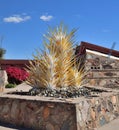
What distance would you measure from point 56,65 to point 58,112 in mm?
2140

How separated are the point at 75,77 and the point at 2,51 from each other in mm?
21902

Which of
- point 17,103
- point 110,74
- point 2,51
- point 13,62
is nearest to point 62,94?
point 17,103

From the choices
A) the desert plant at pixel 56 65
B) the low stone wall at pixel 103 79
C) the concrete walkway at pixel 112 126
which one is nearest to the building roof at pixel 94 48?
the low stone wall at pixel 103 79

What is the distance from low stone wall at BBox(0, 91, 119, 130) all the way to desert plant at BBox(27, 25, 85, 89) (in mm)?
1186

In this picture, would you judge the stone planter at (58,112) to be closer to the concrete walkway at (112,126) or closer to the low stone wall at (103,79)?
the concrete walkway at (112,126)

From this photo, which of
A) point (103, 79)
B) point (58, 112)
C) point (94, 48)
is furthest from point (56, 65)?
point (94, 48)

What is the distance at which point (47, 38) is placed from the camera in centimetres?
840

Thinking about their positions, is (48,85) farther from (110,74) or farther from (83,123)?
(110,74)

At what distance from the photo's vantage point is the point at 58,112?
6246mm

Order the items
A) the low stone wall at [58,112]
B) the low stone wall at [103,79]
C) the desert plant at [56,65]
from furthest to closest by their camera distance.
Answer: the low stone wall at [103,79] → the desert plant at [56,65] → the low stone wall at [58,112]

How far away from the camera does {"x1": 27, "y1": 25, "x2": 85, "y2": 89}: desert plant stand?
8.04 m

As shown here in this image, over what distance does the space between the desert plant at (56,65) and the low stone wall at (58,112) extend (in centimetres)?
119

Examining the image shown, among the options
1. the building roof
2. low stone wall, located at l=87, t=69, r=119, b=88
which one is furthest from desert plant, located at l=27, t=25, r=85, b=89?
the building roof

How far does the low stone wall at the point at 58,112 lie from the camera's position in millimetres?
6090
